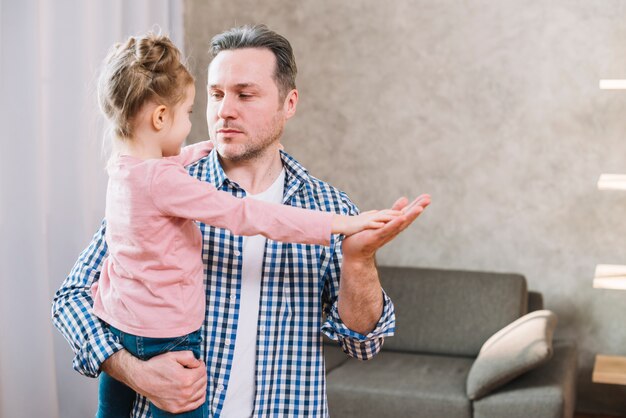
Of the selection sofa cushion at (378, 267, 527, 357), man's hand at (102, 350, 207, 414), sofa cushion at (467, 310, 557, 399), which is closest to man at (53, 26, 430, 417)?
man's hand at (102, 350, 207, 414)

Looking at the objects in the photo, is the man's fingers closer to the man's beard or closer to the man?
the man

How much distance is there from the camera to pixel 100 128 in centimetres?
362

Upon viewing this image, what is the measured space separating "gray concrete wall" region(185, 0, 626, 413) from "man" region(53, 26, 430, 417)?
2728 mm

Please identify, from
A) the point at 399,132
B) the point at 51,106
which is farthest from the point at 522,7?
the point at 51,106

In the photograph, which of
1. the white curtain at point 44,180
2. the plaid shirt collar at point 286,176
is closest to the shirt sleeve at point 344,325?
the plaid shirt collar at point 286,176

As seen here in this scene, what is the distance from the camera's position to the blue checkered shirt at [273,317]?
157 centimetres

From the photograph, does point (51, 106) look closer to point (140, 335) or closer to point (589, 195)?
point (140, 335)

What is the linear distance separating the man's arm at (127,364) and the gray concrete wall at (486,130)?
3071 millimetres

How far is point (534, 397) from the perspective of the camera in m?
3.33

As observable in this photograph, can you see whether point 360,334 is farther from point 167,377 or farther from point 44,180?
point 44,180

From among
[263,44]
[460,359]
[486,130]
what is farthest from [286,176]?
[486,130]

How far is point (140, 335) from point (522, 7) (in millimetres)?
3271

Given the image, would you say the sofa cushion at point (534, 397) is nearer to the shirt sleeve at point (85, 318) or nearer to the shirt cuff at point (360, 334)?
the shirt cuff at point (360, 334)

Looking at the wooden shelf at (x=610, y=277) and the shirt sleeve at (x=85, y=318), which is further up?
the shirt sleeve at (x=85, y=318)
